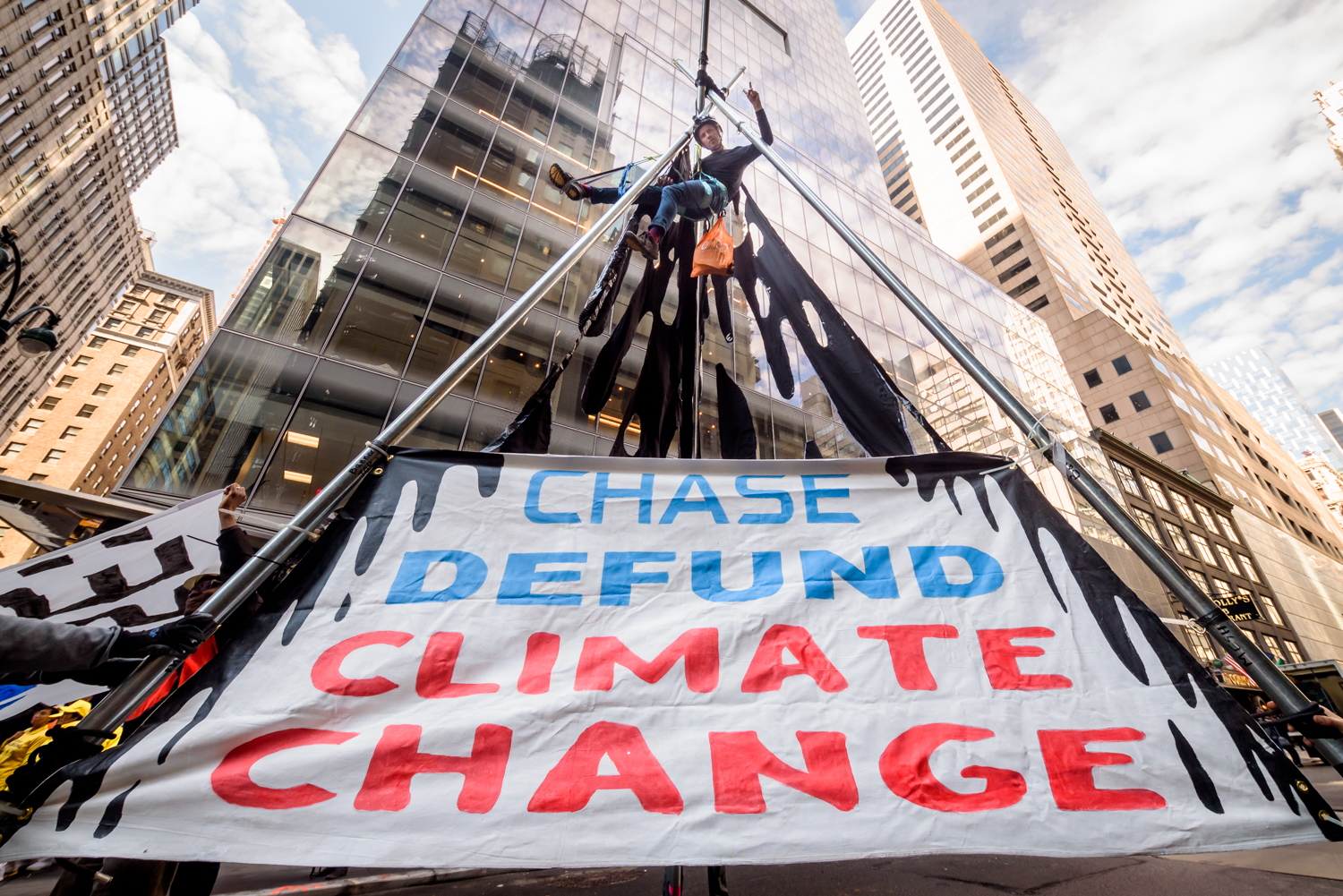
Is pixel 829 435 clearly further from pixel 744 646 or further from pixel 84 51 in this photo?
pixel 84 51

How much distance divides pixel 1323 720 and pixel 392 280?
1614 cm

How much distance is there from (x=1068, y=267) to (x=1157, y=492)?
3321 cm

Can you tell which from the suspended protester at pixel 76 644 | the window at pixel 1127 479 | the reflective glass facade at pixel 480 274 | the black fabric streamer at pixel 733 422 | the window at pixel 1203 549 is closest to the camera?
the suspended protester at pixel 76 644

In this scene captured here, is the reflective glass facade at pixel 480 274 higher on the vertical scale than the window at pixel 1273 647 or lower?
higher

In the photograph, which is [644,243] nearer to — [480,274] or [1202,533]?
[480,274]

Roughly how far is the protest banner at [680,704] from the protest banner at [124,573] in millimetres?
4271

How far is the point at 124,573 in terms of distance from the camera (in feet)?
17.6

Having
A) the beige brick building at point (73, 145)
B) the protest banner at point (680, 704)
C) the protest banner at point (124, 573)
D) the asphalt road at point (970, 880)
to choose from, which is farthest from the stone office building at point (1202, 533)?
the beige brick building at point (73, 145)

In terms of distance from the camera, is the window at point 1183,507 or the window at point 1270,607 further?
the window at point 1183,507

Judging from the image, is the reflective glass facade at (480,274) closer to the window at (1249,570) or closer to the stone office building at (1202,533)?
the stone office building at (1202,533)

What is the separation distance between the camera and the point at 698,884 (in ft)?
17.8

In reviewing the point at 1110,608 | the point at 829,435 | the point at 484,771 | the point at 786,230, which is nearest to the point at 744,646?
the point at 484,771

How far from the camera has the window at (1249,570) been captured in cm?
3522

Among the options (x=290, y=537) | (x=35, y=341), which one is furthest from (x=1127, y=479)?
(x=35, y=341)
